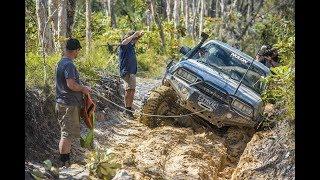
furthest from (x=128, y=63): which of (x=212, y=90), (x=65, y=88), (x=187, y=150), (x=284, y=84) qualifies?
(x=65, y=88)

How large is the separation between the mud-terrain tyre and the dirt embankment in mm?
195

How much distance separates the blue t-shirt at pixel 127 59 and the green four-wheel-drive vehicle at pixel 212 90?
2.41ft

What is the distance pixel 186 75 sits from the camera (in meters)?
8.42

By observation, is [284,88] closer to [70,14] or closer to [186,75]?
[186,75]

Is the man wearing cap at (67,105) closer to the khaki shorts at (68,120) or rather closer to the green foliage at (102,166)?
the khaki shorts at (68,120)

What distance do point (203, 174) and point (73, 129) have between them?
1.71 metres

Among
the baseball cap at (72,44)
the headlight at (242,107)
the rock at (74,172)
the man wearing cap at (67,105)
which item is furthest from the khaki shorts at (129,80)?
the baseball cap at (72,44)

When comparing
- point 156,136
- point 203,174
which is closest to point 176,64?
point 156,136

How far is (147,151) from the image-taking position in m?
7.39

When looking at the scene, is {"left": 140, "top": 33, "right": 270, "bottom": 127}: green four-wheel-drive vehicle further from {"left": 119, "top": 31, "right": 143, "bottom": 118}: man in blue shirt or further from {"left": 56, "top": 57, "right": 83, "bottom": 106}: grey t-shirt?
{"left": 56, "top": 57, "right": 83, "bottom": 106}: grey t-shirt

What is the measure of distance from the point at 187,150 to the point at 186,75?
1392 millimetres

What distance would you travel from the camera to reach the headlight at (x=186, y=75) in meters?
A: 8.36
